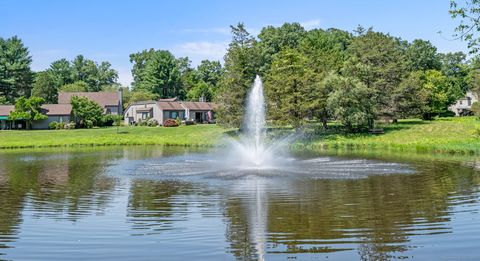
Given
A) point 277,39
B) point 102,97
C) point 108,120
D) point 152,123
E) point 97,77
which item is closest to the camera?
point 152,123

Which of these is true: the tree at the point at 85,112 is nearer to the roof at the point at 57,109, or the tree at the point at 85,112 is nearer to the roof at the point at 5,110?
the roof at the point at 57,109

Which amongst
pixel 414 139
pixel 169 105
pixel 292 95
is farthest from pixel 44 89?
pixel 414 139

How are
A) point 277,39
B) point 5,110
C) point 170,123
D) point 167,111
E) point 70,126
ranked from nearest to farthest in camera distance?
point 70,126
point 5,110
point 170,123
point 167,111
point 277,39

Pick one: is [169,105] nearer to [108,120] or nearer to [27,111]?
[108,120]

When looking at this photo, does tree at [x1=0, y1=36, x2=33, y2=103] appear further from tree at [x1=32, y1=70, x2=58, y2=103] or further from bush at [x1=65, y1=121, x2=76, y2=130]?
bush at [x1=65, y1=121, x2=76, y2=130]

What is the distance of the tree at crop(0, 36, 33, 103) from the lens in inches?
3762

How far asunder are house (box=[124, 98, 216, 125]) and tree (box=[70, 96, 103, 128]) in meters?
8.20

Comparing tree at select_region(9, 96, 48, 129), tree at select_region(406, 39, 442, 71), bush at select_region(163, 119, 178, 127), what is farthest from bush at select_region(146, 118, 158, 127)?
tree at select_region(406, 39, 442, 71)

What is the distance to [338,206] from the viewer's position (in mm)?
15070

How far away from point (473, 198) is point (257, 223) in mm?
8160

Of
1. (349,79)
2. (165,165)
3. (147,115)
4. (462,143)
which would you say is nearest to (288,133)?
(349,79)

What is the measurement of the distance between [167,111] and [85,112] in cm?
1388

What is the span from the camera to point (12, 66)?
3752 inches

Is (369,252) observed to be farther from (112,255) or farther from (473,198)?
(473,198)
